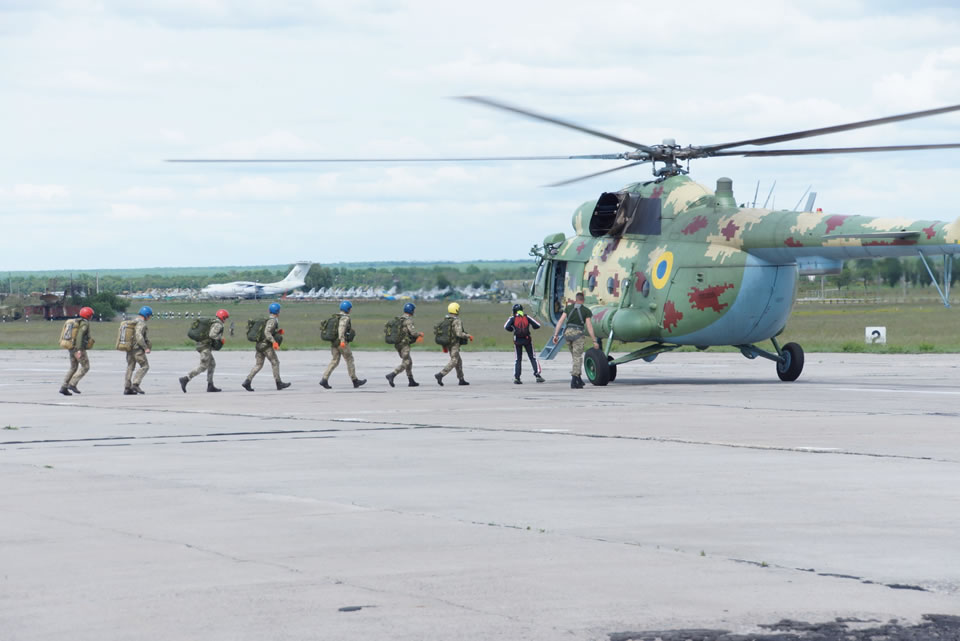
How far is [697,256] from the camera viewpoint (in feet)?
88.6

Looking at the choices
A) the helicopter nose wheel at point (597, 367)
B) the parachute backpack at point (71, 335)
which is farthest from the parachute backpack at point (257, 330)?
the helicopter nose wheel at point (597, 367)

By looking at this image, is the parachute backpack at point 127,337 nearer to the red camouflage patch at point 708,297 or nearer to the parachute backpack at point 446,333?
the parachute backpack at point 446,333

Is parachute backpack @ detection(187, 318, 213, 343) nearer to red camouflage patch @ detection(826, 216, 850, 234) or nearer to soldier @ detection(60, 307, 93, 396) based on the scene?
soldier @ detection(60, 307, 93, 396)

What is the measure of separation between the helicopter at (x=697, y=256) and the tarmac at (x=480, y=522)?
4.73 meters

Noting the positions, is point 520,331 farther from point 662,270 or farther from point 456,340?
point 662,270

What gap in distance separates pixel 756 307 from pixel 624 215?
376cm

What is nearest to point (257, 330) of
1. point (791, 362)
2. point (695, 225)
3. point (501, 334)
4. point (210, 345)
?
point (210, 345)

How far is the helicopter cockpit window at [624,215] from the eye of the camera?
1113 inches

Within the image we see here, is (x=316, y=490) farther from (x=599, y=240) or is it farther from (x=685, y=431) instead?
(x=599, y=240)

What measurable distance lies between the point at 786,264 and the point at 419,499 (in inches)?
659

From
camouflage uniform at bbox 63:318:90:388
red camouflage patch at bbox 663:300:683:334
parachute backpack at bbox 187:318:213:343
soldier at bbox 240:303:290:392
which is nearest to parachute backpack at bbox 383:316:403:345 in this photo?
soldier at bbox 240:303:290:392

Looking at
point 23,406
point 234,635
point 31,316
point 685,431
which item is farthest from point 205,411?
point 31,316

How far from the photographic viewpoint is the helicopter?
984 inches

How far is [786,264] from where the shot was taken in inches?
1046
